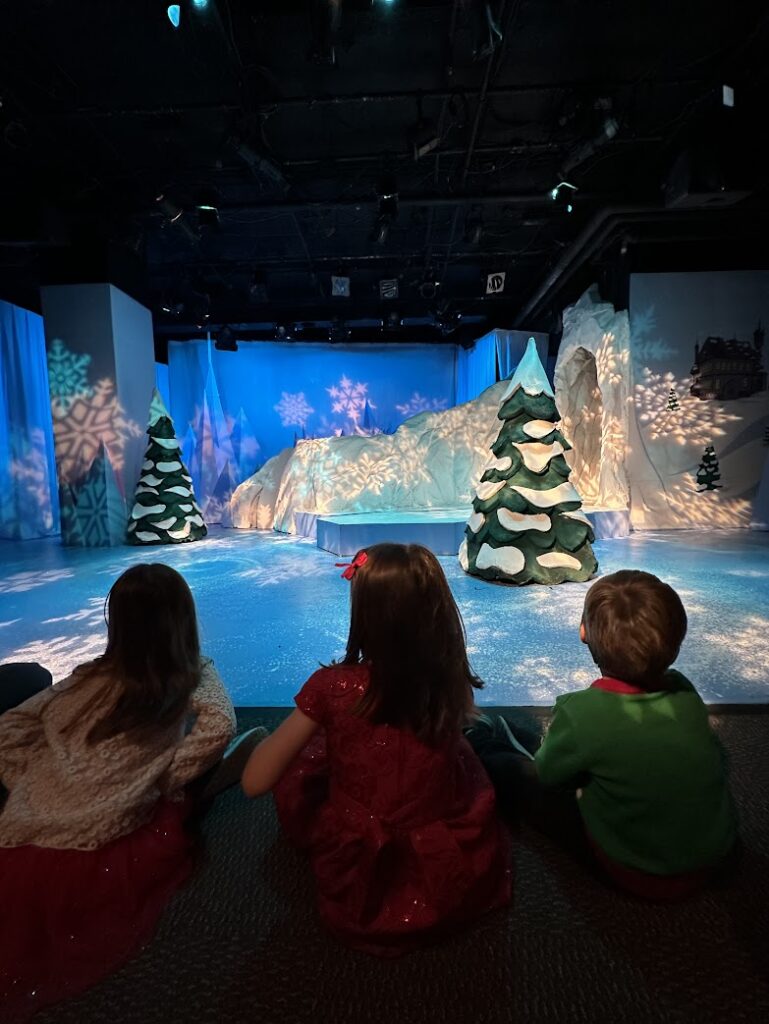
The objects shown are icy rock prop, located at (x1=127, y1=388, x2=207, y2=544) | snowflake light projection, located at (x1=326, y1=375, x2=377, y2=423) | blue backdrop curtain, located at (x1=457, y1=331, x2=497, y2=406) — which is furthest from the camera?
snowflake light projection, located at (x1=326, y1=375, x2=377, y2=423)

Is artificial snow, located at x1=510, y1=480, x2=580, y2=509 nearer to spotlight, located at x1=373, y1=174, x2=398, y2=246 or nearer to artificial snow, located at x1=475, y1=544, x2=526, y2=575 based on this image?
artificial snow, located at x1=475, y1=544, x2=526, y2=575

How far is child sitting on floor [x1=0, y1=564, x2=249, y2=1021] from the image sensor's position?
1.05 m

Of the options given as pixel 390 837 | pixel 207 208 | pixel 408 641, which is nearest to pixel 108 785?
pixel 390 837

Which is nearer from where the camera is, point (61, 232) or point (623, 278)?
point (61, 232)

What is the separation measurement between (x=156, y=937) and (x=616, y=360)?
7091 millimetres

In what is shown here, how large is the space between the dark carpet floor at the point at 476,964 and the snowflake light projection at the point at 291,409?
9.79 metres

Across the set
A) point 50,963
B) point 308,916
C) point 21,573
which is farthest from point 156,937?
point 21,573

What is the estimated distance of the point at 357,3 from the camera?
3.27m

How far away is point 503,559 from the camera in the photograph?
3.95m

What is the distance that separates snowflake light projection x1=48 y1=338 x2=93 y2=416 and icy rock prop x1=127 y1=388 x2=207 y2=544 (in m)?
0.84

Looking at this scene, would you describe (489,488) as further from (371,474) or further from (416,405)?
(416,405)

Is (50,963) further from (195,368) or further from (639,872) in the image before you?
(195,368)

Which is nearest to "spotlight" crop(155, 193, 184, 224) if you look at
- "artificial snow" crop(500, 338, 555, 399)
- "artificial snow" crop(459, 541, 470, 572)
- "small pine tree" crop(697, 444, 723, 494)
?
"artificial snow" crop(500, 338, 555, 399)

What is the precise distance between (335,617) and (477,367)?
26.0 ft
